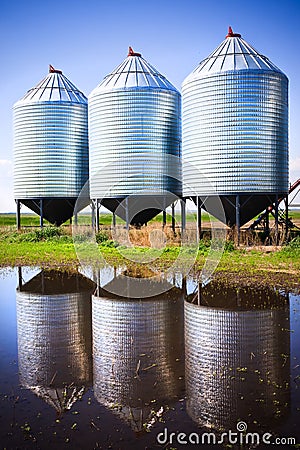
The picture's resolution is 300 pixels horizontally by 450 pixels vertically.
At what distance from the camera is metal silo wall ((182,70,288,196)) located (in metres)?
21.6

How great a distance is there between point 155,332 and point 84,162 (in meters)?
23.1

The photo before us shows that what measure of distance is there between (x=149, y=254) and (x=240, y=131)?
21.7 feet

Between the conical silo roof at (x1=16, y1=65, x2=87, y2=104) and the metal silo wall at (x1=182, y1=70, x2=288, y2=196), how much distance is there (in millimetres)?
10920

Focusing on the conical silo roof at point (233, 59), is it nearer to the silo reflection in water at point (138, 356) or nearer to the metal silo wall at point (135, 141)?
the metal silo wall at point (135, 141)

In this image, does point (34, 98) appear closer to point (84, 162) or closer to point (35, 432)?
point (84, 162)

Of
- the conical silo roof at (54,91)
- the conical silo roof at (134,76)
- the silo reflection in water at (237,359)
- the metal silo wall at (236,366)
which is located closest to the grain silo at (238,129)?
the conical silo roof at (134,76)

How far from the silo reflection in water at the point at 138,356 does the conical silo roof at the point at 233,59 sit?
43.4 feet

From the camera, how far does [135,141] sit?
84.6ft

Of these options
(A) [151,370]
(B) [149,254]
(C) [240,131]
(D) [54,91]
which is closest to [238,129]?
(C) [240,131]

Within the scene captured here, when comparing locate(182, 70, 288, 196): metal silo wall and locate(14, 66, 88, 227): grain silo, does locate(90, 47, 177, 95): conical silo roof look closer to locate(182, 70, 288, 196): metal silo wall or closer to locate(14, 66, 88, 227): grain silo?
locate(14, 66, 88, 227): grain silo

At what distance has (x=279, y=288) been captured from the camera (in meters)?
13.2

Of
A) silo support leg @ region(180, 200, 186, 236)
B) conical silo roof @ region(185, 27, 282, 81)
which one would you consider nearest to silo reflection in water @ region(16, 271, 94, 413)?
silo support leg @ region(180, 200, 186, 236)

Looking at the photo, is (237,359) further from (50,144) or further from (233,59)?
(50,144)

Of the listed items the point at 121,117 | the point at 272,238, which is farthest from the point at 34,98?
the point at 272,238
